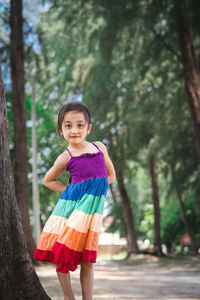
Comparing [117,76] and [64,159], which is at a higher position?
[117,76]

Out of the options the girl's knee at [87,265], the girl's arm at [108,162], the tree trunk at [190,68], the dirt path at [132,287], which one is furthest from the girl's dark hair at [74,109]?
Answer: the tree trunk at [190,68]

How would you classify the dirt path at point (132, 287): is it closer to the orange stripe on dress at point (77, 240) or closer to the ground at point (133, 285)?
the ground at point (133, 285)

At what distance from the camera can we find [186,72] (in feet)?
33.4

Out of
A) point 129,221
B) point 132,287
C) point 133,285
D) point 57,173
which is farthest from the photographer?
point 129,221

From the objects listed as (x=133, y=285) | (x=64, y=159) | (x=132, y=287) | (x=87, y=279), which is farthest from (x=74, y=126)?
(x=133, y=285)

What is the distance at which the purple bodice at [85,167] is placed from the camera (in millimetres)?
2801

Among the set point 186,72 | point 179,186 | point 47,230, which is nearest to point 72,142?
point 47,230

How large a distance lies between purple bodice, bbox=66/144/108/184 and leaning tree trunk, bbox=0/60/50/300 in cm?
48

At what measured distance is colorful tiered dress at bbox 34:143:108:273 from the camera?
2.64m

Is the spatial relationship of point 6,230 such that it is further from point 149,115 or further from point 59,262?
point 149,115

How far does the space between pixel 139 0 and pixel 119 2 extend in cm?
55

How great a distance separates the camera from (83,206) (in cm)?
269

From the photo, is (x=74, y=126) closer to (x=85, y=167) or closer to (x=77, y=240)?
(x=85, y=167)

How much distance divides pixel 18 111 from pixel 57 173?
883 cm
